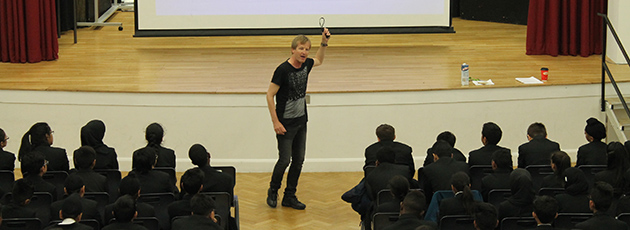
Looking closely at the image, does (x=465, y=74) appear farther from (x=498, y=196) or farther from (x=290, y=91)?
(x=498, y=196)

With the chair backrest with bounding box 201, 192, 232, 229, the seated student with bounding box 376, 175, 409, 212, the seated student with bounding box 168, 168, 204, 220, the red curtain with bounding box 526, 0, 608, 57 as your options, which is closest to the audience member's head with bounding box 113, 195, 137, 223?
the seated student with bounding box 168, 168, 204, 220

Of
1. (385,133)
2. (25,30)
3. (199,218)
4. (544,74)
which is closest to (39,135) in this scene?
(199,218)

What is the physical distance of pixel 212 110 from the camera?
7.40 meters

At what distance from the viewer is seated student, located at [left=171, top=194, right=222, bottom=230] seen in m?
4.21

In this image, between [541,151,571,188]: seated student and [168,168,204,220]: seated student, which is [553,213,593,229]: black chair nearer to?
[541,151,571,188]: seated student

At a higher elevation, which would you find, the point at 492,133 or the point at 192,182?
the point at 492,133

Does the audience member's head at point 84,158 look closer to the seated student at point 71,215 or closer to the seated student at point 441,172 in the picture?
the seated student at point 71,215

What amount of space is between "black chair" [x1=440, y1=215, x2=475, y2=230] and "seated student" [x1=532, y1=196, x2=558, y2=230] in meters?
0.37

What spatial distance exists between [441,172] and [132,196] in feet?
6.24

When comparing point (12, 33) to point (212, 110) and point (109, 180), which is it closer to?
point (212, 110)

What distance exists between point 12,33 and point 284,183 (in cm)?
378

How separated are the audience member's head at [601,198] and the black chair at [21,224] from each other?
9.73 feet

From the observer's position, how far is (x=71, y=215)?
14.0 feet

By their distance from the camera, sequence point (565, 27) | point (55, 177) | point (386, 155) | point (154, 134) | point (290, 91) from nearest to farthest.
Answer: point (386, 155), point (55, 177), point (154, 134), point (290, 91), point (565, 27)
